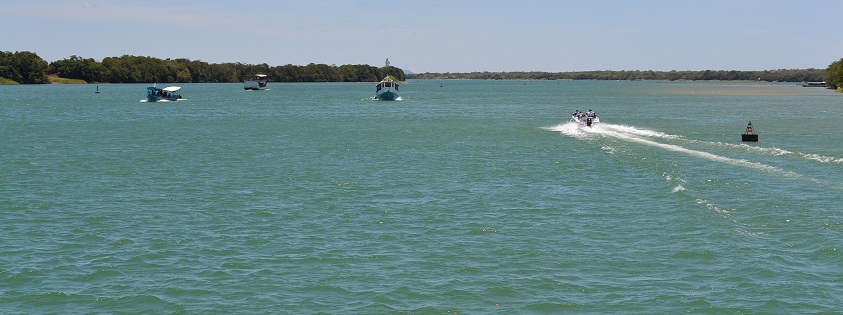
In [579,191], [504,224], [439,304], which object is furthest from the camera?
[579,191]

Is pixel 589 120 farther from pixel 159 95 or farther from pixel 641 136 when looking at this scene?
pixel 159 95

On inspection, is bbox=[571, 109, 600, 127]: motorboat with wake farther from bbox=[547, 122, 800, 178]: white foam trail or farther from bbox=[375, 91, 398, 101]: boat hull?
bbox=[375, 91, 398, 101]: boat hull

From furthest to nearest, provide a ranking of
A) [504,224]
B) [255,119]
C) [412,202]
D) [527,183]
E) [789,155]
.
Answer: [255,119] < [789,155] < [527,183] < [412,202] < [504,224]

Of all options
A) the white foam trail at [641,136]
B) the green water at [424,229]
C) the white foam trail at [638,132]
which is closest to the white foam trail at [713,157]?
the white foam trail at [641,136]

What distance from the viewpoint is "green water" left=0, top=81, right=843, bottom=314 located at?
28.3 meters

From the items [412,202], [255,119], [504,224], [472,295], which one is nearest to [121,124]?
[255,119]

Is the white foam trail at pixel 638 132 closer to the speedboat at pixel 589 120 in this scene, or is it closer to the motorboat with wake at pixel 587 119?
the speedboat at pixel 589 120

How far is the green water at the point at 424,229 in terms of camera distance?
28297 millimetres

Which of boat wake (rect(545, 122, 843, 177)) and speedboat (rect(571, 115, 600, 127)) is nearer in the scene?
boat wake (rect(545, 122, 843, 177))

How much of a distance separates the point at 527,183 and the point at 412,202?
32.3 ft

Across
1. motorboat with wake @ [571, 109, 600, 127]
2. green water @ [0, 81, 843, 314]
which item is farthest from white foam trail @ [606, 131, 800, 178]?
motorboat with wake @ [571, 109, 600, 127]

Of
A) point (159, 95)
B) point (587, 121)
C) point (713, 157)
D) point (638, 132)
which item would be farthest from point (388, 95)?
point (713, 157)

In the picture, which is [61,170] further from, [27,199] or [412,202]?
[412,202]

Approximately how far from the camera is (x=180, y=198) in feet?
155
